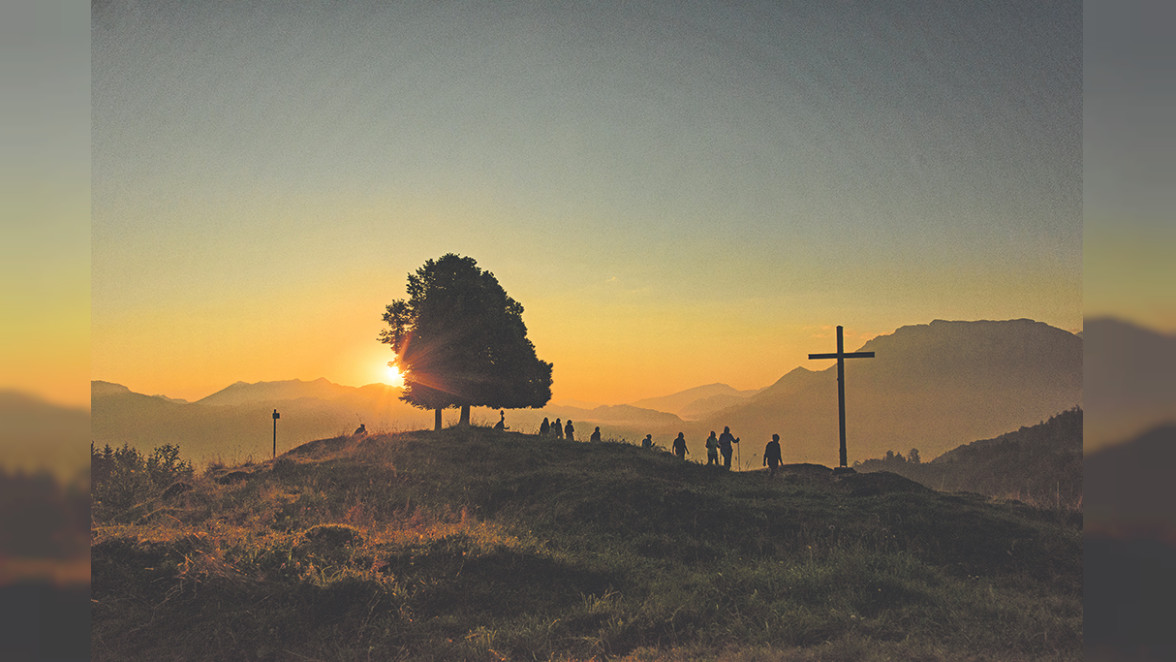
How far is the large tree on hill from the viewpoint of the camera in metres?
36.5

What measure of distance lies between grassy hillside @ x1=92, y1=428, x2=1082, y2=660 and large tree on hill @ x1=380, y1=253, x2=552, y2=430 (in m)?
18.1

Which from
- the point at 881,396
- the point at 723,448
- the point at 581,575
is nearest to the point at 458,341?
the point at 723,448

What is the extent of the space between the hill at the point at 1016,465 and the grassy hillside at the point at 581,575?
4408 mm

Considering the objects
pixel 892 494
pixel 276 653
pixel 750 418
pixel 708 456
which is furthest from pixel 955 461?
pixel 750 418

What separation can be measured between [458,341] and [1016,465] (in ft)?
88.0

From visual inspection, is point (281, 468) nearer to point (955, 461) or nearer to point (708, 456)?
point (708, 456)

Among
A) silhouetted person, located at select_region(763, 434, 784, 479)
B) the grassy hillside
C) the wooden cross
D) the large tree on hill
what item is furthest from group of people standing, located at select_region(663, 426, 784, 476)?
the large tree on hill

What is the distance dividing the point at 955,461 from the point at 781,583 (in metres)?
24.7

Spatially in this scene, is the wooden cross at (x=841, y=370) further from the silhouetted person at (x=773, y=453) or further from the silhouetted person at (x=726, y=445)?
the silhouetted person at (x=726, y=445)

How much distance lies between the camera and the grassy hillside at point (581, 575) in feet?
27.9

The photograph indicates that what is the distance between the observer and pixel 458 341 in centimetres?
3656

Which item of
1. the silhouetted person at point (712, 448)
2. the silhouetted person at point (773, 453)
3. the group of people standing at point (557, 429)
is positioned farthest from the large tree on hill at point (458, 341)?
the silhouetted person at point (773, 453)

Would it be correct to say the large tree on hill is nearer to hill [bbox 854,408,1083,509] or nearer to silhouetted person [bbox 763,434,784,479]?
silhouetted person [bbox 763,434,784,479]

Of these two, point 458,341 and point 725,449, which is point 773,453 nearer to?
point 725,449
